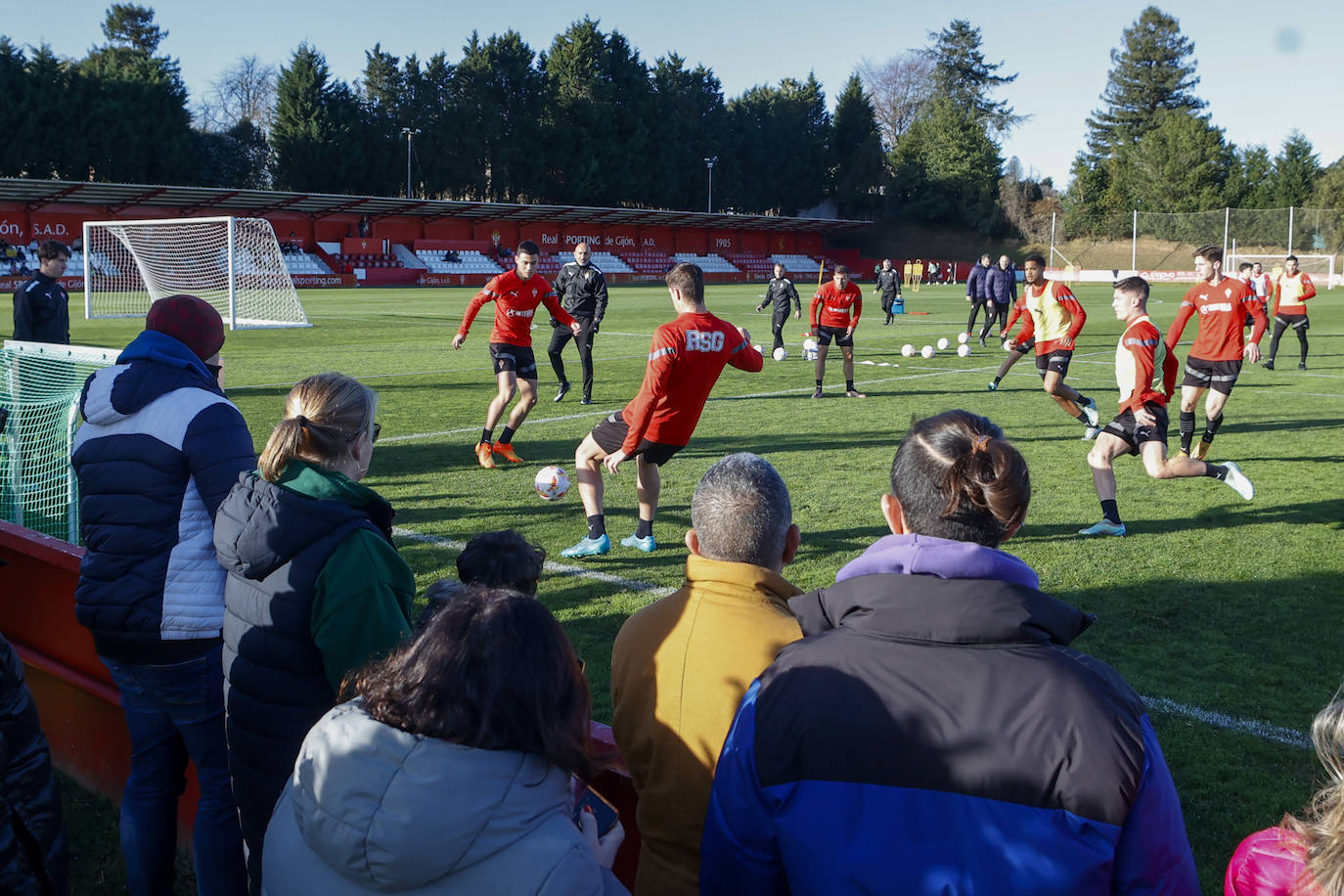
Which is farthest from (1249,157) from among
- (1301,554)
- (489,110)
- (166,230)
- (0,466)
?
(0,466)

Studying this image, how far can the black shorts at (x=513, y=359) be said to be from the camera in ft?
34.9

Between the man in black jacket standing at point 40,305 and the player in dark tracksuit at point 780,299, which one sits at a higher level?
the player in dark tracksuit at point 780,299

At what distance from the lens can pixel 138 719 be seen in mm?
3314

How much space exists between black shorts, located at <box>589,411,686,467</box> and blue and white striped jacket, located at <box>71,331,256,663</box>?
3.75m

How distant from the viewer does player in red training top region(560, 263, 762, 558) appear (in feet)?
21.7

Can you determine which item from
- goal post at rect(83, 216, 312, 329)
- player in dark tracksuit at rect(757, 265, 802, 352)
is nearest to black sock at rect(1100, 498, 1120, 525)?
player in dark tracksuit at rect(757, 265, 802, 352)

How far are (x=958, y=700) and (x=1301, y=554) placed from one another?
22.1ft

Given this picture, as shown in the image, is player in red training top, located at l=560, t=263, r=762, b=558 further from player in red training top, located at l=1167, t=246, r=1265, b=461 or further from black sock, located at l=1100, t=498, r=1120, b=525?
player in red training top, located at l=1167, t=246, r=1265, b=461

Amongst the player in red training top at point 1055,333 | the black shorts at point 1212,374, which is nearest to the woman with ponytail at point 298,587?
the player in red training top at point 1055,333

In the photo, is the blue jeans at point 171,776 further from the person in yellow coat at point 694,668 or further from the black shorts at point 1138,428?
the black shorts at point 1138,428

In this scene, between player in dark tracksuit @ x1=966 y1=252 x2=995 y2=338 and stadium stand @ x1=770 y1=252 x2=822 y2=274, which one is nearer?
player in dark tracksuit @ x1=966 y1=252 x2=995 y2=338

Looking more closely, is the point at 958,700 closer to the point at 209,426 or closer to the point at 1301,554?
the point at 209,426

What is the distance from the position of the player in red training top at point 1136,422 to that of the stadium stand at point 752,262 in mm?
62501

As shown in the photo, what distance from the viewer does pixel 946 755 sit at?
179cm
